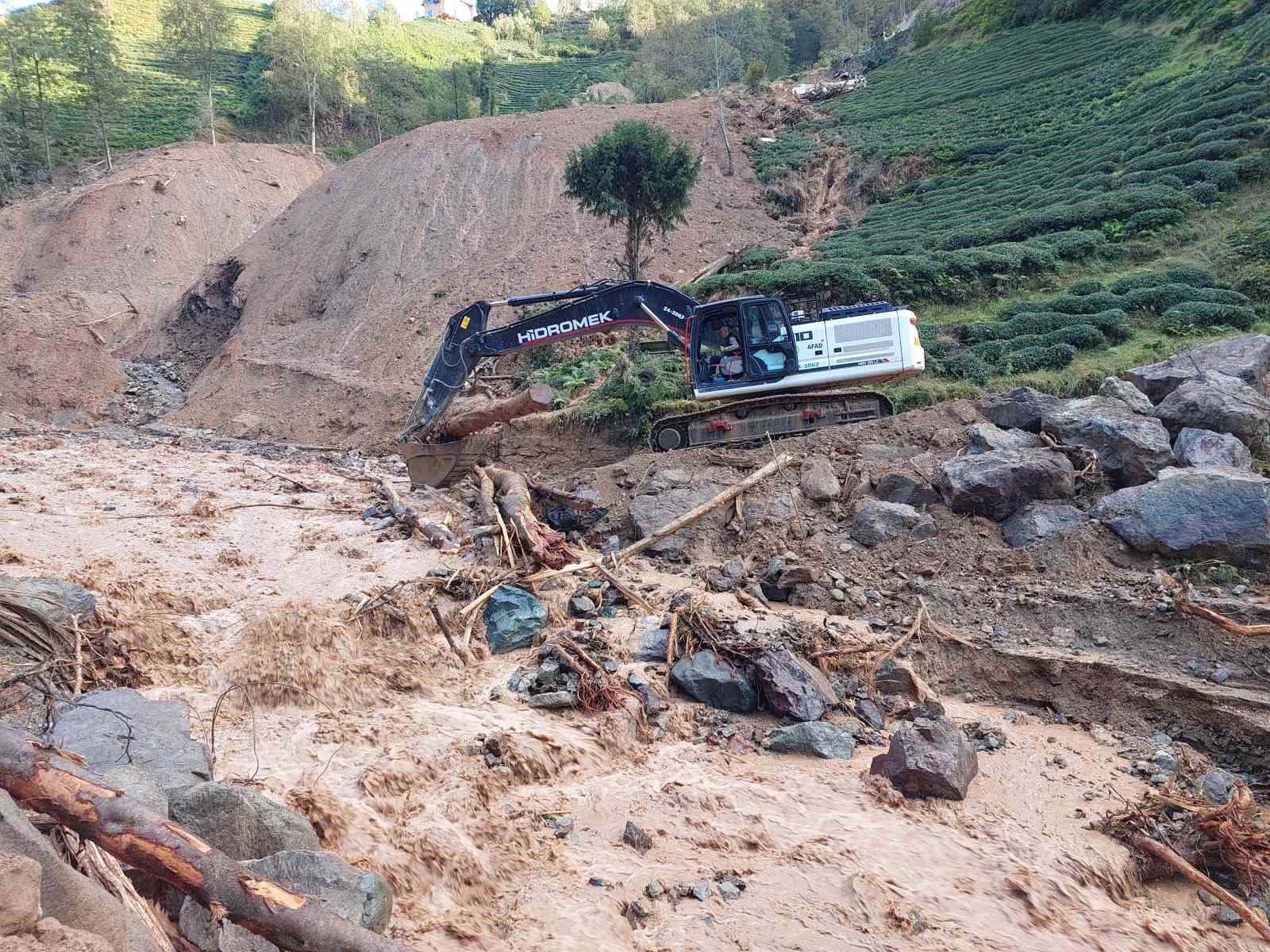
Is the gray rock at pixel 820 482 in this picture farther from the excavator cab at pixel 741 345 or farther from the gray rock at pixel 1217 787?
the gray rock at pixel 1217 787

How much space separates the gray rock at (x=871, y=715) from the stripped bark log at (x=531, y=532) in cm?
358

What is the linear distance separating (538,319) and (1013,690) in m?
8.58

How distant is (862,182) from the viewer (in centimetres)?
3036

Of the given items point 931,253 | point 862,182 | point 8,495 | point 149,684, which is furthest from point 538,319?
point 862,182

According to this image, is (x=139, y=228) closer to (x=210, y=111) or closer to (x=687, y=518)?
(x=210, y=111)

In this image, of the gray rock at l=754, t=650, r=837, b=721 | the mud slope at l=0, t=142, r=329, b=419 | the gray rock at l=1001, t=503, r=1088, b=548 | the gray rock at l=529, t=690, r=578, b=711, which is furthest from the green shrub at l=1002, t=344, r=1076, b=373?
the mud slope at l=0, t=142, r=329, b=419

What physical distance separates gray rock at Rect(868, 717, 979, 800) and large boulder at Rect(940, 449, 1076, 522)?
12.4ft

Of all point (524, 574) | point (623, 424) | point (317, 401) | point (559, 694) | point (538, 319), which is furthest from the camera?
point (317, 401)

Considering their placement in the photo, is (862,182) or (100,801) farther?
(862,182)

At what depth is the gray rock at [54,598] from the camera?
5664mm

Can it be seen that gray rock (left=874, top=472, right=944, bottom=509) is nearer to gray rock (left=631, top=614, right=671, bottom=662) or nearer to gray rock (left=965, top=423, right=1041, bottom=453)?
gray rock (left=965, top=423, right=1041, bottom=453)

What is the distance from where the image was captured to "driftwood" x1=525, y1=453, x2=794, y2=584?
879 cm

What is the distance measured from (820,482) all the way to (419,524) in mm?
4971

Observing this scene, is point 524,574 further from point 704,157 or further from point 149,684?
point 704,157
